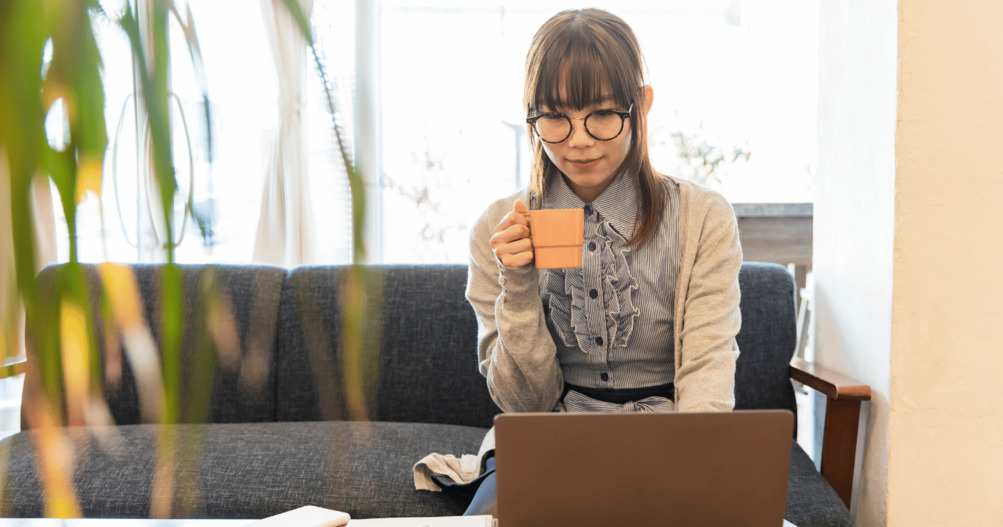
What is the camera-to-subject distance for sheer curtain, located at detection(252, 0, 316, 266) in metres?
0.27

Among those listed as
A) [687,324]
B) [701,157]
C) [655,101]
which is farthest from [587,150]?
[655,101]

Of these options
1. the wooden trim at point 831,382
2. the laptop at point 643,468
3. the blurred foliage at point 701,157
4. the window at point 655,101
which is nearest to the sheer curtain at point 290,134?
the laptop at point 643,468

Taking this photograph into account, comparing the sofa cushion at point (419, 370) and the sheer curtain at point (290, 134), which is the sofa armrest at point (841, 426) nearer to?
the sofa cushion at point (419, 370)

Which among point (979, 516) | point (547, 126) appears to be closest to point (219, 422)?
point (547, 126)

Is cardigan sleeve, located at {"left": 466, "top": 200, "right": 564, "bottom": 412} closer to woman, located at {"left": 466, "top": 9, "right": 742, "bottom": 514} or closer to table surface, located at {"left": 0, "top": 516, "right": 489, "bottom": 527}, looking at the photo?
woman, located at {"left": 466, "top": 9, "right": 742, "bottom": 514}

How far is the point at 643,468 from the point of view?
659mm

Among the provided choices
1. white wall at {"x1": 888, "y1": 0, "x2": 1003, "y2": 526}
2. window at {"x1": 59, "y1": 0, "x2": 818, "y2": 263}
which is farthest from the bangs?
window at {"x1": 59, "y1": 0, "x2": 818, "y2": 263}

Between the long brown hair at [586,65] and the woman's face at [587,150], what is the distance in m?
0.01

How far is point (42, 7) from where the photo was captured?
10.3 inches

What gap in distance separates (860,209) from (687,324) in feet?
1.48

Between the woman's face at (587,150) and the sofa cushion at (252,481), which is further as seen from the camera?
the sofa cushion at (252,481)

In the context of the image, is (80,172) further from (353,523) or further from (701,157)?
(701,157)

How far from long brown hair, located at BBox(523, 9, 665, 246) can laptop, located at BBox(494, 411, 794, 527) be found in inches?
24.1

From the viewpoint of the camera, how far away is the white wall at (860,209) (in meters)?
1.21
